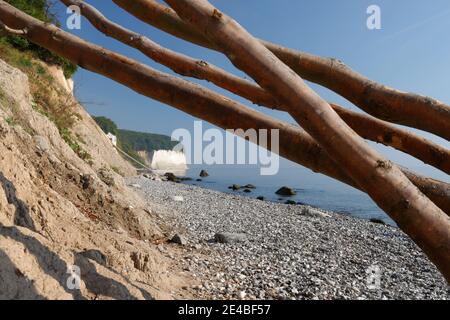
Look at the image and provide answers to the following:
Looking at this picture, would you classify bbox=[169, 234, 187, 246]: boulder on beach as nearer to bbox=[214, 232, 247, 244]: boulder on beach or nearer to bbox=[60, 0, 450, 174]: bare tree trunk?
bbox=[214, 232, 247, 244]: boulder on beach

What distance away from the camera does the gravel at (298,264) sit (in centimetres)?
531

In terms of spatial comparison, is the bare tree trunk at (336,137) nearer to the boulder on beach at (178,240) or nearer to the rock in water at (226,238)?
the boulder on beach at (178,240)

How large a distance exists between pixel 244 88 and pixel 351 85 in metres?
0.90

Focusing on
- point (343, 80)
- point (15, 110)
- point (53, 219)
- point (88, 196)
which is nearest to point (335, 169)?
point (343, 80)

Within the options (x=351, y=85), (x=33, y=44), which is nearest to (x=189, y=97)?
(x=351, y=85)

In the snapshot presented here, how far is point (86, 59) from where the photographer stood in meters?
3.05

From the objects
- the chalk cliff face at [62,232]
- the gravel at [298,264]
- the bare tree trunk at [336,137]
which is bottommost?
the gravel at [298,264]

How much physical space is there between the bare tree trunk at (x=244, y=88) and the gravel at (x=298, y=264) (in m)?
2.82

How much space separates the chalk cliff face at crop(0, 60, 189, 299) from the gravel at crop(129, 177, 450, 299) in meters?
0.71

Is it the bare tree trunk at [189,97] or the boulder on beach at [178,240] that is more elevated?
the bare tree trunk at [189,97]

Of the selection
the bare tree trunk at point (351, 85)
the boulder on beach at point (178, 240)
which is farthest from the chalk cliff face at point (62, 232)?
the bare tree trunk at point (351, 85)

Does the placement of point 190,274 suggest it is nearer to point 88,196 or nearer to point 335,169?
point 88,196

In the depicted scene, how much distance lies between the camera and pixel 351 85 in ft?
8.48

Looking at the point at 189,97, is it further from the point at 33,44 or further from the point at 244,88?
the point at 33,44
